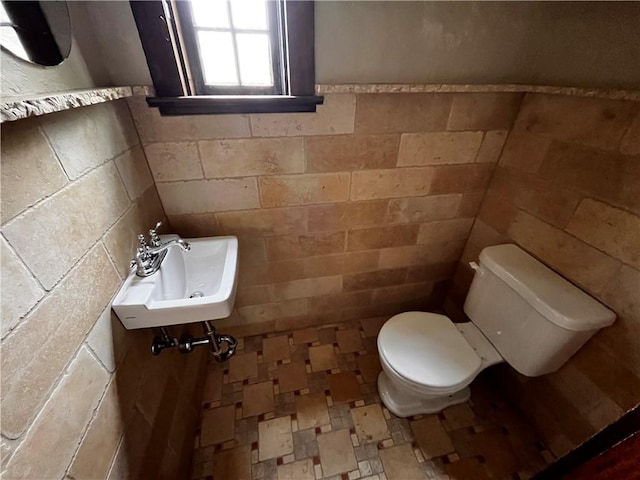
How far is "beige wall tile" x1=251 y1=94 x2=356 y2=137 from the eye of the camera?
104 cm

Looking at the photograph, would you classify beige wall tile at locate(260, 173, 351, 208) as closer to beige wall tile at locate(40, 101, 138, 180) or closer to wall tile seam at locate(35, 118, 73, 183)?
beige wall tile at locate(40, 101, 138, 180)

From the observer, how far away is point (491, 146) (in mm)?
1288

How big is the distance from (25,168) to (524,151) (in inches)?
68.6

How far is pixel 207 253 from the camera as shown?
1172mm

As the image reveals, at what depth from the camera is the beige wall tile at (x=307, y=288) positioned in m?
1.54

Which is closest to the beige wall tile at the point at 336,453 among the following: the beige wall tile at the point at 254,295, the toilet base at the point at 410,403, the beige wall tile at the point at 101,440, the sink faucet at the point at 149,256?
the toilet base at the point at 410,403

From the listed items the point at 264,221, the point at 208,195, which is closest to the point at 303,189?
the point at 264,221

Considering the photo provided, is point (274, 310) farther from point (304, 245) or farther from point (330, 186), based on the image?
point (330, 186)

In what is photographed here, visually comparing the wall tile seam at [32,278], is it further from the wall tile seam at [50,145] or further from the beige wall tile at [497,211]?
the beige wall tile at [497,211]

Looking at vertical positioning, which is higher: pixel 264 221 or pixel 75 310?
pixel 75 310

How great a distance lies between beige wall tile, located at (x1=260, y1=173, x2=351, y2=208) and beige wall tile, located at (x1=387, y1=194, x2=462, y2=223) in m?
0.31

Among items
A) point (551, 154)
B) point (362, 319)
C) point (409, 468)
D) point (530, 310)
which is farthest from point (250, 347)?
point (551, 154)

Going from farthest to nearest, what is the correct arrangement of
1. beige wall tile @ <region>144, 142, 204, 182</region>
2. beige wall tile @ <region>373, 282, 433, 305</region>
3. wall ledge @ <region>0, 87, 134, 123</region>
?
beige wall tile @ <region>373, 282, 433, 305</region>
beige wall tile @ <region>144, 142, 204, 182</region>
wall ledge @ <region>0, 87, 134, 123</region>

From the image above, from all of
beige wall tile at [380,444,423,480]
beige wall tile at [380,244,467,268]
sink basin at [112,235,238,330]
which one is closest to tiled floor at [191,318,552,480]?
beige wall tile at [380,444,423,480]
